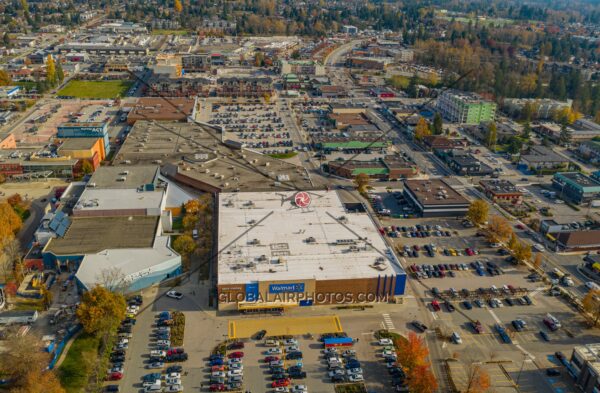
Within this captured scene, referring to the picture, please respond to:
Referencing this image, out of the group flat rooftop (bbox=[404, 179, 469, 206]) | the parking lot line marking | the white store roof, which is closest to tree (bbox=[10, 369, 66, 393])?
the white store roof

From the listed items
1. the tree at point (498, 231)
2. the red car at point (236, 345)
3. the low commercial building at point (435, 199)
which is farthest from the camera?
the low commercial building at point (435, 199)

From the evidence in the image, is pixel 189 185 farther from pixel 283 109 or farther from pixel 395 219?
pixel 283 109

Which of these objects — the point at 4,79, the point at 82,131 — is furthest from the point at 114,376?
the point at 4,79

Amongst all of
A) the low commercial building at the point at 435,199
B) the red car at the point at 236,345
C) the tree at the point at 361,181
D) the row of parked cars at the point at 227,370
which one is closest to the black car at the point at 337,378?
the row of parked cars at the point at 227,370

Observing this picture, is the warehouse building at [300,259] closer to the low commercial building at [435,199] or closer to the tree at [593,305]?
the low commercial building at [435,199]

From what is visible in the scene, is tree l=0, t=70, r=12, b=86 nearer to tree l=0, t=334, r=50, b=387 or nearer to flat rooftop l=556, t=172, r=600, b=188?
tree l=0, t=334, r=50, b=387

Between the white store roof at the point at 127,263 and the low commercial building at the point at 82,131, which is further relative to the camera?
the low commercial building at the point at 82,131

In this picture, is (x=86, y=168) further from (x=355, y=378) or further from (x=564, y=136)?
(x=564, y=136)

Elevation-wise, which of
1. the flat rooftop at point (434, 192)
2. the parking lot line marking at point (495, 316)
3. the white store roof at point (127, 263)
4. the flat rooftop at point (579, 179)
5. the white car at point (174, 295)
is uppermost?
the flat rooftop at point (579, 179)
